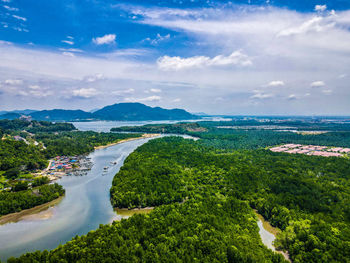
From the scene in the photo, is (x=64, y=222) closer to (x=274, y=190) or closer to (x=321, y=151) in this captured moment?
(x=274, y=190)

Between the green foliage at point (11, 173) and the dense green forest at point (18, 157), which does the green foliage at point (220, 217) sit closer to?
the green foliage at point (11, 173)

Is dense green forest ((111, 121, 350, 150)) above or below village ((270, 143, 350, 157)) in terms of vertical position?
above

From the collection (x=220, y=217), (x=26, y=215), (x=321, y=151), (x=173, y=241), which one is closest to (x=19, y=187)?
(x=26, y=215)

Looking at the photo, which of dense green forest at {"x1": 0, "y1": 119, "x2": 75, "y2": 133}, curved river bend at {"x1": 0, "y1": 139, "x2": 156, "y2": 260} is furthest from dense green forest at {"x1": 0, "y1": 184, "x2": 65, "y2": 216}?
dense green forest at {"x1": 0, "y1": 119, "x2": 75, "y2": 133}

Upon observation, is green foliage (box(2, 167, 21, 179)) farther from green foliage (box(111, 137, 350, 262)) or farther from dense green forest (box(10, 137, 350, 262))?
dense green forest (box(10, 137, 350, 262))

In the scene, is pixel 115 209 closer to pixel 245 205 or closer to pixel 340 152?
pixel 245 205

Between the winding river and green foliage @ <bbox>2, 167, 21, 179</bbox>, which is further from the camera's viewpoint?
green foliage @ <bbox>2, 167, 21, 179</bbox>

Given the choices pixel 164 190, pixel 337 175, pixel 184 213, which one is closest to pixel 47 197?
pixel 164 190
